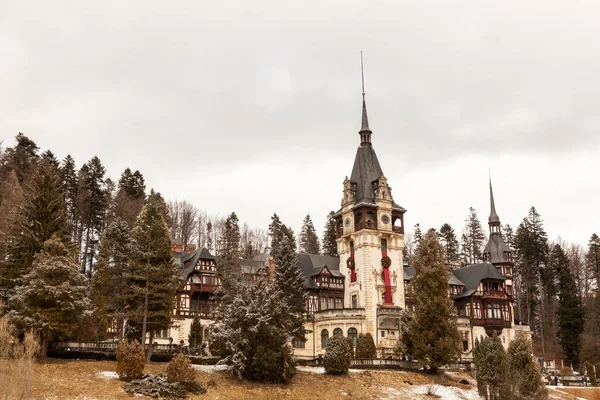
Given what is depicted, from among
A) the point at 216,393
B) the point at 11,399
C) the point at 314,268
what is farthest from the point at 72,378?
the point at 314,268

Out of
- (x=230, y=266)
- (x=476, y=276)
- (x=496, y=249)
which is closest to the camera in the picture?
(x=230, y=266)

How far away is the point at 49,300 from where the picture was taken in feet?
131

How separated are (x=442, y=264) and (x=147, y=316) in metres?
25.2

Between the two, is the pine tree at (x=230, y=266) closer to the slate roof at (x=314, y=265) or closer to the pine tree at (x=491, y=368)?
the slate roof at (x=314, y=265)

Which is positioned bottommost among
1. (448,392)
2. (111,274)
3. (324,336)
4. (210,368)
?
(448,392)

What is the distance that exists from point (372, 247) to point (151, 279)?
32.8 m

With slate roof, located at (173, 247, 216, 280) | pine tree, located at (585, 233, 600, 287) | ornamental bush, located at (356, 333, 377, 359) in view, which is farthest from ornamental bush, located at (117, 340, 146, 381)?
pine tree, located at (585, 233, 600, 287)

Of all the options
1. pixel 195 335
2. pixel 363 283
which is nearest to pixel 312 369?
pixel 195 335

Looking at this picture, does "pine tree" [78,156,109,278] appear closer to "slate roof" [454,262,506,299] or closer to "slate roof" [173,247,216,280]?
"slate roof" [173,247,216,280]

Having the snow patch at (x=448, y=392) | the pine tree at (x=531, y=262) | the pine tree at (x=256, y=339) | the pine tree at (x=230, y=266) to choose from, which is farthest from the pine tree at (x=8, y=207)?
the pine tree at (x=531, y=262)

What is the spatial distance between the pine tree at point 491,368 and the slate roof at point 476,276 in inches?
1368

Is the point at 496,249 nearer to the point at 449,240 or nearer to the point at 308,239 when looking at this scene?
the point at 449,240

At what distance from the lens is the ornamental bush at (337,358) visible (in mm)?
46406

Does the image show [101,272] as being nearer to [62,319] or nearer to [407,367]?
[62,319]
